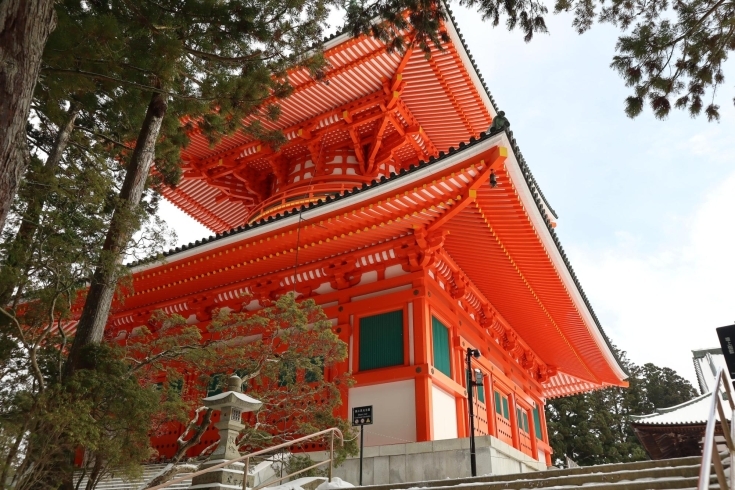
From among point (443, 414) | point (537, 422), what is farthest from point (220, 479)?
point (537, 422)

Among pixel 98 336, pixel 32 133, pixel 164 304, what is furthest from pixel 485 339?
pixel 32 133

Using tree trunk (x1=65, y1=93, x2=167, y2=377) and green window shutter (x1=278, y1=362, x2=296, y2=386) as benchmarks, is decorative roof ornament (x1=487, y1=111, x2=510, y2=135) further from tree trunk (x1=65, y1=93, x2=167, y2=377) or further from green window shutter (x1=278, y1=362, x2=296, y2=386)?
tree trunk (x1=65, y1=93, x2=167, y2=377)

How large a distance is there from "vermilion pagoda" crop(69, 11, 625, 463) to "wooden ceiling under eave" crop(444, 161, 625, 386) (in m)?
0.04

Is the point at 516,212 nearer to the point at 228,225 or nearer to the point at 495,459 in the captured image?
the point at 495,459

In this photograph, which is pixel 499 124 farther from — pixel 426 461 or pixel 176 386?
pixel 176 386

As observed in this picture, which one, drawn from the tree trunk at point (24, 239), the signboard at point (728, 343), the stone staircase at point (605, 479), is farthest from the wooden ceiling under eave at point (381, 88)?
the stone staircase at point (605, 479)

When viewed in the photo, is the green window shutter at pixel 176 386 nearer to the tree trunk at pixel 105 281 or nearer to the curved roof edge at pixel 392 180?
the tree trunk at pixel 105 281

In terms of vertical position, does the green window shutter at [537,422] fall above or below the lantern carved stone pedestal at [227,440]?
above

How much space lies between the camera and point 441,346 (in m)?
10.6

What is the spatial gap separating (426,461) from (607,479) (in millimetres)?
3159

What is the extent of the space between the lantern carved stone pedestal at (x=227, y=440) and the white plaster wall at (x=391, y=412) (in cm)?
330

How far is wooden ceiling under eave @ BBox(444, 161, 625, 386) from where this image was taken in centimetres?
966

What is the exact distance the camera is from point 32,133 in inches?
359

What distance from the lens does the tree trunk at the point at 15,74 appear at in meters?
4.23
